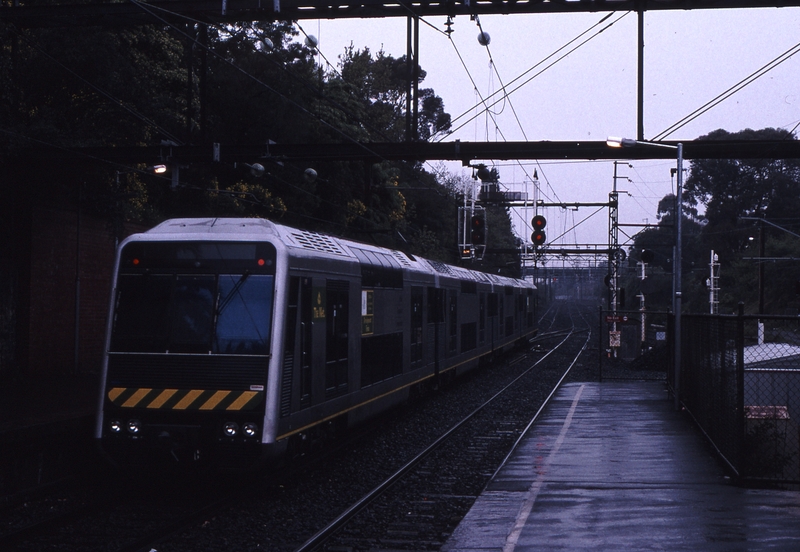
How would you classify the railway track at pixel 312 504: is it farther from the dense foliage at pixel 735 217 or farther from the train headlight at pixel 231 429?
the dense foliage at pixel 735 217

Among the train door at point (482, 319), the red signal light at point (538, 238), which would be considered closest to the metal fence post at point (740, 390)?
the train door at point (482, 319)

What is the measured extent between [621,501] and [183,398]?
4.81 meters

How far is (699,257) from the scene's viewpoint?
7956 centimetres

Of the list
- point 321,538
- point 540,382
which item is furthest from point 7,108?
point 540,382

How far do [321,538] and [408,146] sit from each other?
966cm

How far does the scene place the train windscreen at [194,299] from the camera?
10047 mm

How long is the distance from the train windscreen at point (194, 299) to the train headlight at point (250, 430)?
789 millimetres

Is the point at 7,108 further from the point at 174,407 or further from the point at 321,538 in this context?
the point at 321,538

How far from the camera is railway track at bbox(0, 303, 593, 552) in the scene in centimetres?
843

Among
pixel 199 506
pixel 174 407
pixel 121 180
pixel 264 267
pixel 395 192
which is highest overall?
pixel 395 192

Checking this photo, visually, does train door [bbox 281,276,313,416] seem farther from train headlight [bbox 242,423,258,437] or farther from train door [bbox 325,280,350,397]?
train door [bbox 325,280,350,397]

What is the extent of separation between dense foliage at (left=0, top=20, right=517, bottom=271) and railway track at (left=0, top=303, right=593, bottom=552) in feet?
18.5

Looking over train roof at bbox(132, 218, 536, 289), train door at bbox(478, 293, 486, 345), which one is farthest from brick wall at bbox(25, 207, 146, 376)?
train door at bbox(478, 293, 486, 345)

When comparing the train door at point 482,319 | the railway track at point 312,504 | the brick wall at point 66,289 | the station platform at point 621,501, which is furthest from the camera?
the train door at point 482,319
